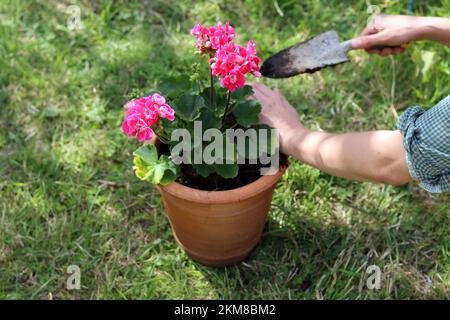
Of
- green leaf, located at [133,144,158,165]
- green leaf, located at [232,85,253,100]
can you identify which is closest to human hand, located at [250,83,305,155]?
green leaf, located at [232,85,253,100]

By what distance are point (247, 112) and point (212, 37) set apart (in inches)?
10.6

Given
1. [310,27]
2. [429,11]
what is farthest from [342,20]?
[429,11]

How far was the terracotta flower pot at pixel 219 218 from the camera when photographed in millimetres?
1746

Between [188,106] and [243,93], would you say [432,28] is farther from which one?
[188,106]

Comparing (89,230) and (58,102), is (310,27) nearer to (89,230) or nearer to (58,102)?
(58,102)

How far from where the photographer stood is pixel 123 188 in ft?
7.47

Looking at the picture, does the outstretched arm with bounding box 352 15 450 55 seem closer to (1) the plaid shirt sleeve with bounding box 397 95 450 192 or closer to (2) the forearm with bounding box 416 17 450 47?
(2) the forearm with bounding box 416 17 450 47

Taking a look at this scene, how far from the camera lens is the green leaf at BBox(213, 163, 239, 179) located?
67.8 inches

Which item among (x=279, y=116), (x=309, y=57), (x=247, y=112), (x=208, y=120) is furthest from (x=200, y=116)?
(x=309, y=57)

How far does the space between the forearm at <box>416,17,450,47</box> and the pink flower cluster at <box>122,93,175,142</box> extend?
0.89m

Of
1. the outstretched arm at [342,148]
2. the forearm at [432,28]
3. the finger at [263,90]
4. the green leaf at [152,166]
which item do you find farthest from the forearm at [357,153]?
the forearm at [432,28]

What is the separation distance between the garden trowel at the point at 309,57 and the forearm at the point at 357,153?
291mm

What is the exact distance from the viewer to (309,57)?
204cm

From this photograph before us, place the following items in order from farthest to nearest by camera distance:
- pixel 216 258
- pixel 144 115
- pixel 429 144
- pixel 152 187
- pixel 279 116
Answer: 1. pixel 152 187
2. pixel 216 258
3. pixel 279 116
4. pixel 144 115
5. pixel 429 144
